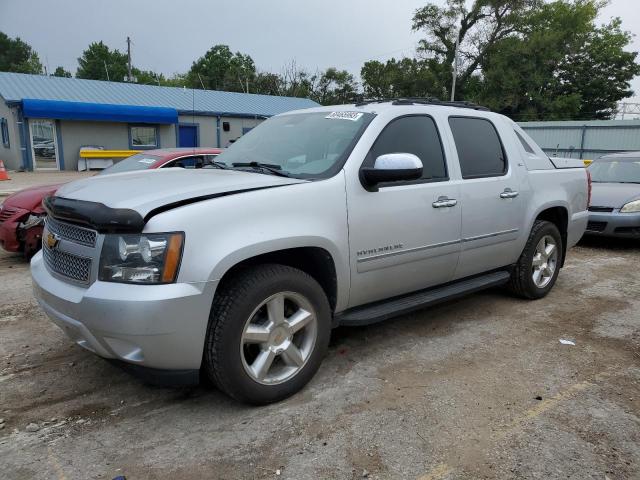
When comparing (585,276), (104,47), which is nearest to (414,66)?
(585,276)

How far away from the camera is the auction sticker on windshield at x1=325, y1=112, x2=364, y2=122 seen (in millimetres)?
3723

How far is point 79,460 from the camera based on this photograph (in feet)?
8.36

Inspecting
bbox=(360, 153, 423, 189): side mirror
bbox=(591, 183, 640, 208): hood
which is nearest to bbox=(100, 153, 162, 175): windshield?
bbox=(360, 153, 423, 189): side mirror

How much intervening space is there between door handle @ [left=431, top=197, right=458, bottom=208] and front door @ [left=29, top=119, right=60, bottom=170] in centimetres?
2387

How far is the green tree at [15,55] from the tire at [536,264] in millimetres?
86036

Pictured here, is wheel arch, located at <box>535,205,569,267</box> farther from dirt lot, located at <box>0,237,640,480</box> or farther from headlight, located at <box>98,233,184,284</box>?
headlight, located at <box>98,233,184,284</box>

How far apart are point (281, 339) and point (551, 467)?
5.11ft

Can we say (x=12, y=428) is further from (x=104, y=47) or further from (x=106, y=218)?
(x=104, y=47)

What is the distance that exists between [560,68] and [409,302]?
4792cm

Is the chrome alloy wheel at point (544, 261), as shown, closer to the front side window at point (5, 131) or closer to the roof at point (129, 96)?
the roof at point (129, 96)

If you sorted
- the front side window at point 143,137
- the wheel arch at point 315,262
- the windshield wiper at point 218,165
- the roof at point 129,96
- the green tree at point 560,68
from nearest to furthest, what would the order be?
1. the wheel arch at point 315,262
2. the windshield wiper at point 218,165
3. the roof at point 129,96
4. the front side window at point 143,137
5. the green tree at point 560,68

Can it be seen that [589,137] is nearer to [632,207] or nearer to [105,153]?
[632,207]

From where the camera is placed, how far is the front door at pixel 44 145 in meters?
23.2

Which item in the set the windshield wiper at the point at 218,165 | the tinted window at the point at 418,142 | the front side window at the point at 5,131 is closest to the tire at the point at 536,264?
the tinted window at the point at 418,142
